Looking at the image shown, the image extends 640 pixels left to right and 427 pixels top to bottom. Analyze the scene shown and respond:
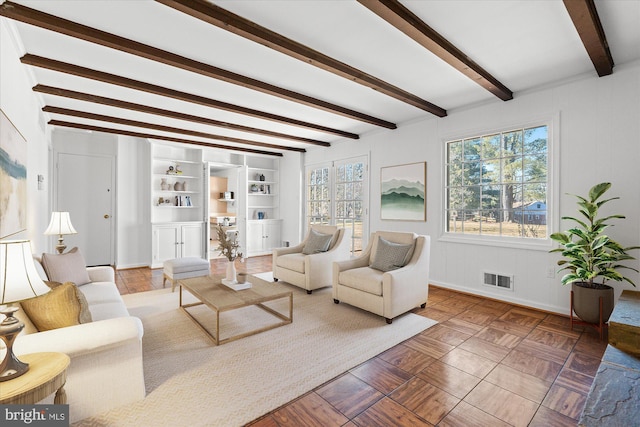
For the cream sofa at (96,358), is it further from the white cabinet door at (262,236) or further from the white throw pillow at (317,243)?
the white cabinet door at (262,236)

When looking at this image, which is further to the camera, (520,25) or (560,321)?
(560,321)

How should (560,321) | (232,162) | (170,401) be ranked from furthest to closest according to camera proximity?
1. (232,162)
2. (560,321)
3. (170,401)

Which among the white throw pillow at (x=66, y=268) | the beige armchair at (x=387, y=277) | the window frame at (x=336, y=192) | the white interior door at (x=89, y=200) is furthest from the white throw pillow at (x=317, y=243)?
the white interior door at (x=89, y=200)

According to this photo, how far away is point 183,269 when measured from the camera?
13.7ft

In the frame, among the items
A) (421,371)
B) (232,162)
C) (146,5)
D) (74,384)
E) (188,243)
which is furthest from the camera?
(232,162)

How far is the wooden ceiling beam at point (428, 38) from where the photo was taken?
201 cm

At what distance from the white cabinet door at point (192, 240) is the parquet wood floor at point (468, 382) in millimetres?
5137

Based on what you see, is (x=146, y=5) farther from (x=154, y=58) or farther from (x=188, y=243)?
(x=188, y=243)

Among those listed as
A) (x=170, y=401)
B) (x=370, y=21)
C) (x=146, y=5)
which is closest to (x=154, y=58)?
(x=146, y=5)

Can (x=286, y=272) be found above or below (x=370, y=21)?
below

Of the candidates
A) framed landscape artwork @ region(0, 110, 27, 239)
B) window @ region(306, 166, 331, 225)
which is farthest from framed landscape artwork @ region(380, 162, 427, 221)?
framed landscape artwork @ region(0, 110, 27, 239)

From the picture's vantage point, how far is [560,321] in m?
3.22

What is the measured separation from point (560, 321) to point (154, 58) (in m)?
4.71

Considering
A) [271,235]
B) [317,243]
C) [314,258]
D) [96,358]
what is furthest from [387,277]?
[271,235]
